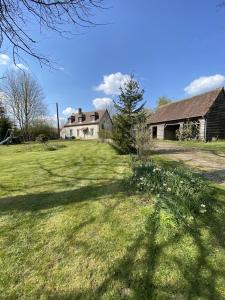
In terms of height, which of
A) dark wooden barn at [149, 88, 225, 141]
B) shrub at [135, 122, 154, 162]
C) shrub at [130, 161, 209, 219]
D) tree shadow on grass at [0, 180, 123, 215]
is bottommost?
tree shadow on grass at [0, 180, 123, 215]

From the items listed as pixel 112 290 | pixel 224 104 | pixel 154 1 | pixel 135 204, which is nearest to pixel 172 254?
pixel 112 290

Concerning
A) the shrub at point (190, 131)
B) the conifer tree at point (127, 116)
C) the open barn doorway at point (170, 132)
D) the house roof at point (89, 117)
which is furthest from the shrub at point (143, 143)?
the house roof at point (89, 117)

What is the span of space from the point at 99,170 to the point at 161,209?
3672 mm

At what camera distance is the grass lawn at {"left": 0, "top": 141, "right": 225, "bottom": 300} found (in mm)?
2443

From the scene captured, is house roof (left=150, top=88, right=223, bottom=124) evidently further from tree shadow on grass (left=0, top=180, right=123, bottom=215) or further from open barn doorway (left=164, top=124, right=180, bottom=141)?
tree shadow on grass (left=0, top=180, right=123, bottom=215)

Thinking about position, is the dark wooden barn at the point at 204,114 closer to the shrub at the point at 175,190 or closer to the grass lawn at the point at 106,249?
the shrub at the point at 175,190

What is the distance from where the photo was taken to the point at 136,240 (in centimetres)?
325

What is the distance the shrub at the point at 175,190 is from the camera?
154 inches

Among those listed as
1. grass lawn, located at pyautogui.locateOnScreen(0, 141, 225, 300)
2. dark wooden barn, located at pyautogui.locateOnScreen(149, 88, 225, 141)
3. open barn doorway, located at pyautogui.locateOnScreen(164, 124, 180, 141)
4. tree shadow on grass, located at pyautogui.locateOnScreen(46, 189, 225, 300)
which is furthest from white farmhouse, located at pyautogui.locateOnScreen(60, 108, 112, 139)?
tree shadow on grass, located at pyautogui.locateOnScreen(46, 189, 225, 300)

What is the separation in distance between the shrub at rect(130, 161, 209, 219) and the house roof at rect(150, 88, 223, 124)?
640 inches

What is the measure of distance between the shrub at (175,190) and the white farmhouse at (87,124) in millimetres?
36950

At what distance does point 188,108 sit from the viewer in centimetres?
2284

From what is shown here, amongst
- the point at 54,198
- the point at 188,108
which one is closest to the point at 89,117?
the point at 188,108

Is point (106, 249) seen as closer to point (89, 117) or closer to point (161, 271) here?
point (161, 271)
